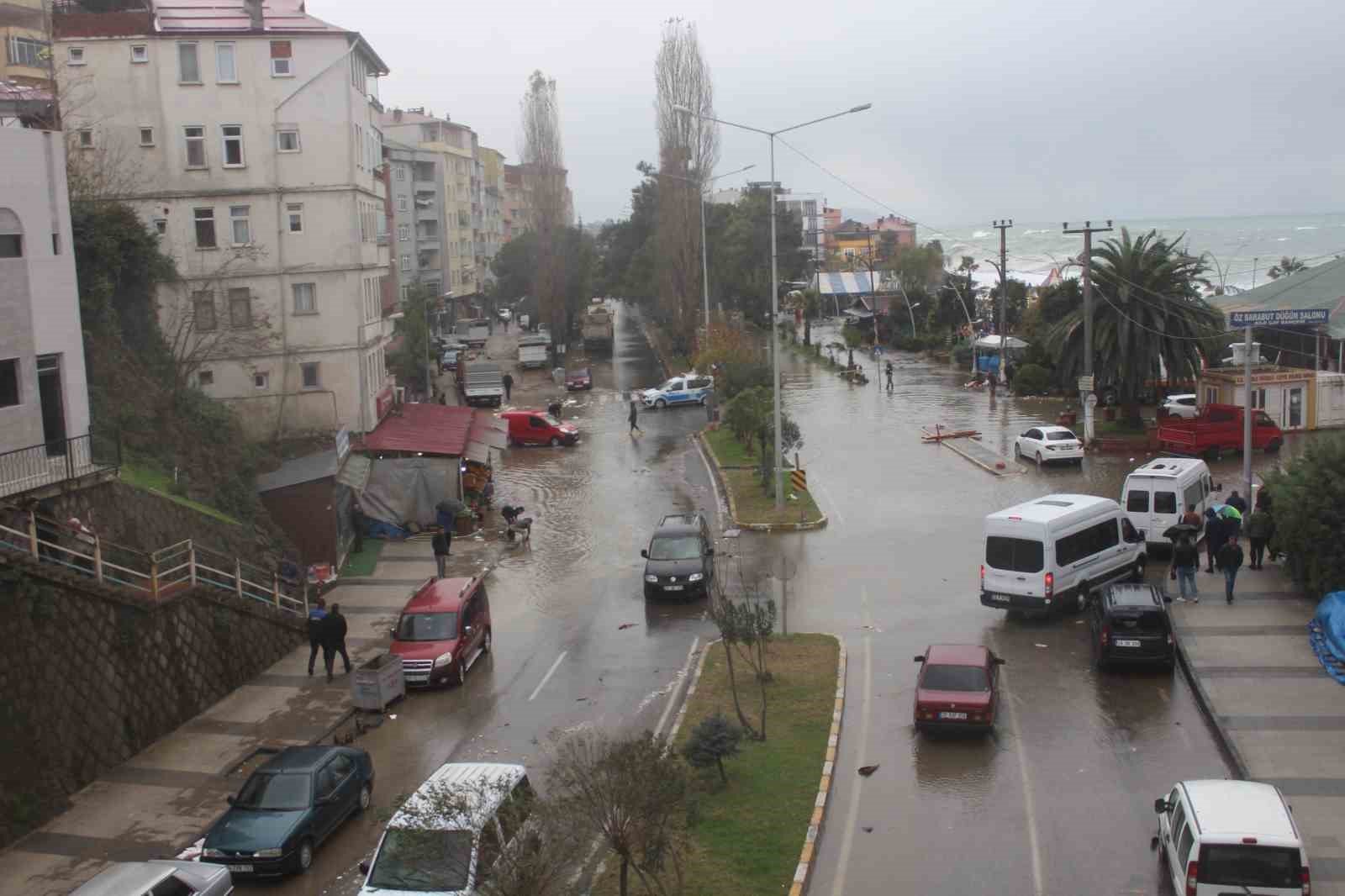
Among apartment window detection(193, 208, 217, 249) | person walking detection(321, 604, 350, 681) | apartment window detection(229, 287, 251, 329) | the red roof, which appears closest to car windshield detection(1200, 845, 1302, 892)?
person walking detection(321, 604, 350, 681)

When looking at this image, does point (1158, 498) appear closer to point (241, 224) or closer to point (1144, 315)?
point (1144, 315)

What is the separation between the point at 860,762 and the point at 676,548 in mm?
10110

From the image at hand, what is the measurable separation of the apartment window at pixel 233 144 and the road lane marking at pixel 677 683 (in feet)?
67.1

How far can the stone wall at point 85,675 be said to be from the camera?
51.2 feet

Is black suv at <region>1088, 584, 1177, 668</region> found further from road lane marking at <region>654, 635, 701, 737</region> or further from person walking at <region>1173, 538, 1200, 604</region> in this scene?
road lane marking at <region>654, 635, 701, 737</region>

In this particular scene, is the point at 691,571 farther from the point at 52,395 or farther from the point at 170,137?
the point at 170,137

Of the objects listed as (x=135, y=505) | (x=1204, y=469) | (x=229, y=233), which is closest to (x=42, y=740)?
(x=135, y=505)

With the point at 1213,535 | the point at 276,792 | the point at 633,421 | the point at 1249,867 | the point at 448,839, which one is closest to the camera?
the point at 448,839

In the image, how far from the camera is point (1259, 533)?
24625 millimetres

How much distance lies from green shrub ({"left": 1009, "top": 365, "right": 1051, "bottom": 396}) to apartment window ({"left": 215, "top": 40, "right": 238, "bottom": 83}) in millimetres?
36357

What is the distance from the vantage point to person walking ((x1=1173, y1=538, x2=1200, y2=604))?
74.7 feet

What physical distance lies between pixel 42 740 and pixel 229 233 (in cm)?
2118

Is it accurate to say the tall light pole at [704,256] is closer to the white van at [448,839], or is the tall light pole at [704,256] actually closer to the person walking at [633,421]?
the person walking at [633,421]

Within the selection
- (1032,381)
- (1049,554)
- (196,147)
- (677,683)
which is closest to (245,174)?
(196,147)
